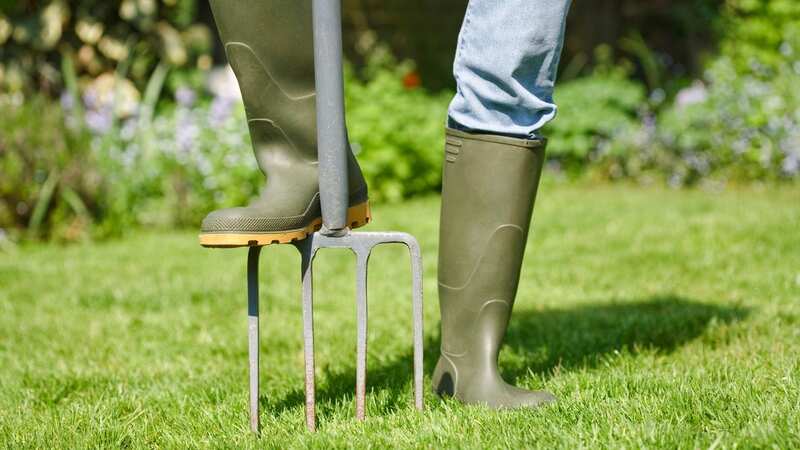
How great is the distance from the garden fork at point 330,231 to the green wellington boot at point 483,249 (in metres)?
0.14

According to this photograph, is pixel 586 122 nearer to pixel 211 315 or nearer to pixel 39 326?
pixel 211 315

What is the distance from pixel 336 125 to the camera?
1854 millimetres

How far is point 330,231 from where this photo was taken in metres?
1.91

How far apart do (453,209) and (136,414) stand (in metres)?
0.86

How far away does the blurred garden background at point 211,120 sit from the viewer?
200 inches

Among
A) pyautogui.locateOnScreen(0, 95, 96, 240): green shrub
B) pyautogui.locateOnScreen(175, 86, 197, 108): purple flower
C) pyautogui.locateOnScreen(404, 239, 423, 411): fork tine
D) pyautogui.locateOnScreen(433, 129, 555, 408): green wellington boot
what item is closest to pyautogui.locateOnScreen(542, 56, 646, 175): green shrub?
pyautogui.locateOnScreen(175, 86, 197, 108): purple flower

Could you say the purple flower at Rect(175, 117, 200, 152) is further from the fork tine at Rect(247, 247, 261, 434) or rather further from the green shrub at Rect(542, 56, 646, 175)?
the fork tine at Rect(247, 247, 261, 434)

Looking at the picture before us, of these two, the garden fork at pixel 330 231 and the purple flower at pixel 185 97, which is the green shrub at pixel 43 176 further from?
the garden fork at pixel 330 231

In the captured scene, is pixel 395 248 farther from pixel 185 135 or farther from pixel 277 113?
pixel 277 113

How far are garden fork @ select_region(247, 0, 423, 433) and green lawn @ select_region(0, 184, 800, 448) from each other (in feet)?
0.37

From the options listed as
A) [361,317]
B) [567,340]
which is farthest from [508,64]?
[567,340]

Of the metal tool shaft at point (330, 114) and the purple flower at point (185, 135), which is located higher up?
the metal tool shaft at point (330, 114)

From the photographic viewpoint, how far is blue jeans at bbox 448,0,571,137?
1.87 metres

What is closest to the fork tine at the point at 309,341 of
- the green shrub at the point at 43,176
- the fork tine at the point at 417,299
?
the fork tine at the point at 417,299
